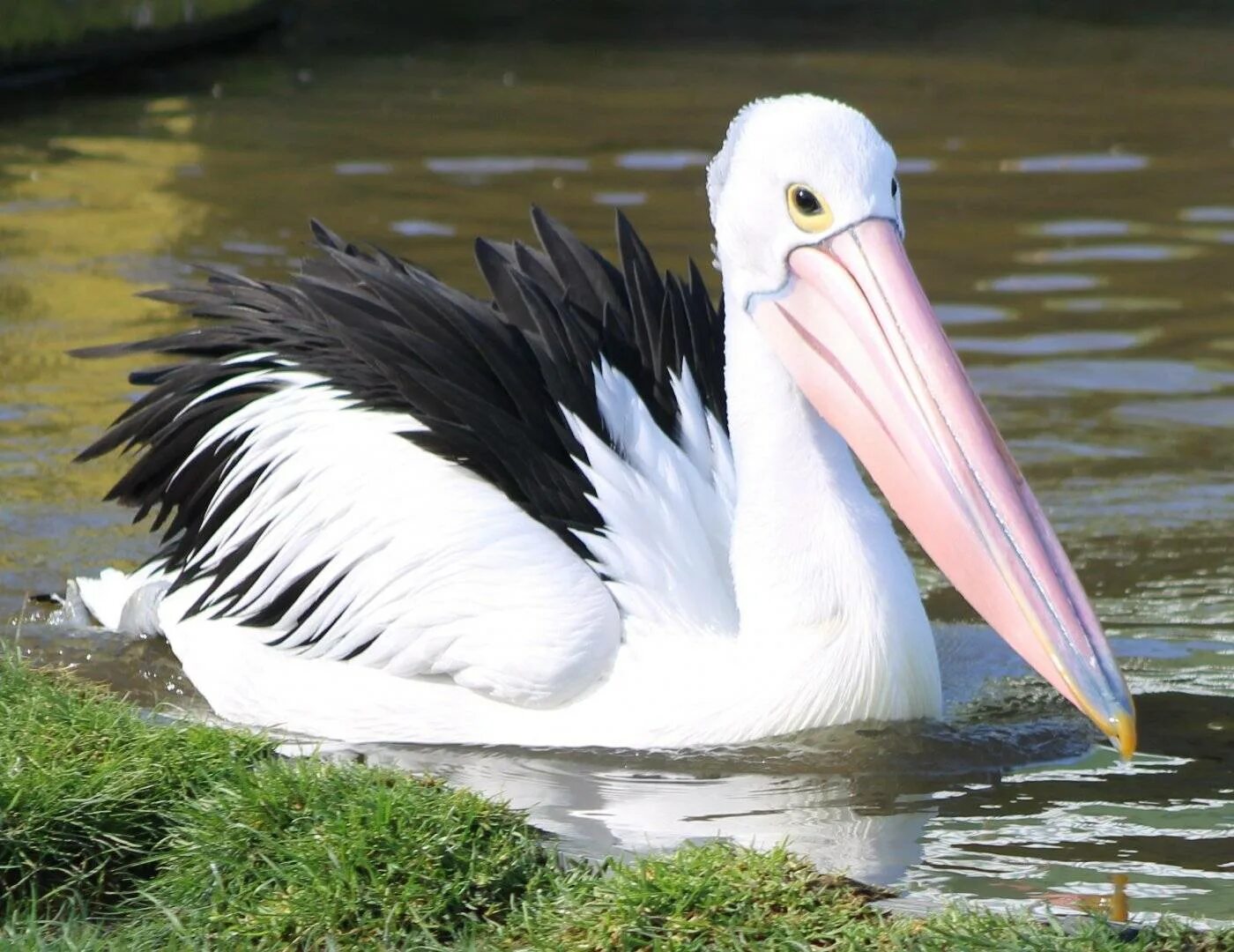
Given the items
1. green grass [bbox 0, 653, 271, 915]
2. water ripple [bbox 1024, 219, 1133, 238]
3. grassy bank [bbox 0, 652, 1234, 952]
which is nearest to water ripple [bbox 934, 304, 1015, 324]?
water ripple [bbox 1024, 219, 1133, 238]

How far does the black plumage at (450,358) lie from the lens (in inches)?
179

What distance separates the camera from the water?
408 centimetres

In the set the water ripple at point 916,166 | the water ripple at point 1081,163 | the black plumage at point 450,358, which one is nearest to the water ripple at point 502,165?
the water ripple at point 916,166

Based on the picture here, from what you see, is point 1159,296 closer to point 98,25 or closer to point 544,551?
point 544,551

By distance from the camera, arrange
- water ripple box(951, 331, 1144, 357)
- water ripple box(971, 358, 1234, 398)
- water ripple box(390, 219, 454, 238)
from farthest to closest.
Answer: water ripple box(390, 219, 454, 238), water ripple box(951, 331, 1144, 357), water ripple box(971, 358, 1234, 398)

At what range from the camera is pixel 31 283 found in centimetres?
847

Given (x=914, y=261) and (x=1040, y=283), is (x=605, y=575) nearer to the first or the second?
(x=1040, y=283)

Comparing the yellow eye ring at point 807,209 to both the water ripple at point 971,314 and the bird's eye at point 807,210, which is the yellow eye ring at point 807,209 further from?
the water ripple at point 971,314

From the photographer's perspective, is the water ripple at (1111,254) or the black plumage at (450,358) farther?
the water ripple at (1111,254)

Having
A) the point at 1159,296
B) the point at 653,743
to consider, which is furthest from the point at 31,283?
the point at 653,743

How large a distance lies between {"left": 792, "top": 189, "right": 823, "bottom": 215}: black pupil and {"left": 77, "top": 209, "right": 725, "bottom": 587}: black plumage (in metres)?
0.74

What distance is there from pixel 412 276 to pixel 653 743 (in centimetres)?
134

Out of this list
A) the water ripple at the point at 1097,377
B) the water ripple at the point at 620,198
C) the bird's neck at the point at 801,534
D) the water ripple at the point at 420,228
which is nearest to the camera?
the bird's neck at the point at 801,534

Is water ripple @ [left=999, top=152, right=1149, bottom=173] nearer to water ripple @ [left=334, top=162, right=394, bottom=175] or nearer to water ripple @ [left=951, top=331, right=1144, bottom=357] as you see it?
water ripple @ [left=334, top=162, right=394, bottom=175]
